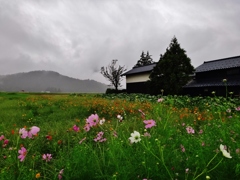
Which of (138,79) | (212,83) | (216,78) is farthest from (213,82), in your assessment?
(138,79)

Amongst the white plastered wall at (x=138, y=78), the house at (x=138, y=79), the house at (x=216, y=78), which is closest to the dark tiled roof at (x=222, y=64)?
the house at (x=216, y=78)

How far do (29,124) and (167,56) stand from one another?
44.8 ft

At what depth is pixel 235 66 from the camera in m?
Answer: 17.4

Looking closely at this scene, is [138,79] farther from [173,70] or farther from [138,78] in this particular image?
[173,70]

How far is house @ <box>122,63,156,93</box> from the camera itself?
2495 cm

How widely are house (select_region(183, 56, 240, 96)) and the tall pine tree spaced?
4.96 ft

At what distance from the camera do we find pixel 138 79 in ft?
86.6

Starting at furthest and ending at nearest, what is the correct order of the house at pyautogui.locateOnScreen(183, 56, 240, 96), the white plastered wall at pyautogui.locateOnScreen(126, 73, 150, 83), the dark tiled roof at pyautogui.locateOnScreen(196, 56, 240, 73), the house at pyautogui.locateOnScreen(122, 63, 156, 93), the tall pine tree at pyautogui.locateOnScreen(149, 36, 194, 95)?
1. the white plastered wall at pyautogui.locateOnScreen(126, 73, 150, 83)
2. the house at pyautogui.locateOnScreen(122, 63, 156, 93)
3. the dark tiled roof at pyautogui.locateOnScreen(196, 56, 240, 73)
4. the tall pine tree at pyautogui.locateOnScreen(149, 36, 194, 95)
5. the house at pyautogui.locateOnScreen(183, 56, 240, 96)

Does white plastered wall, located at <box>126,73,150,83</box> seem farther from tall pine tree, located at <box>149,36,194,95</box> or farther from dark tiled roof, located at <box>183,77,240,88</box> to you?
tall pine tree, located at <box>149,36,194,95</box>

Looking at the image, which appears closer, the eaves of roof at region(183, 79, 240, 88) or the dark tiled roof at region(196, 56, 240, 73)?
the eaves of roof at region(183, 79, 240, 88)

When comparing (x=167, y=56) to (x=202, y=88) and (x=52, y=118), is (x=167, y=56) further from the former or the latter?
(x=52, y=118)

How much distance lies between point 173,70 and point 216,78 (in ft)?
13.6

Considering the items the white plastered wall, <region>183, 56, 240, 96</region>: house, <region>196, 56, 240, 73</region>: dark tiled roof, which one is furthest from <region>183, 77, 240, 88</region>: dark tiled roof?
the white plastered wall

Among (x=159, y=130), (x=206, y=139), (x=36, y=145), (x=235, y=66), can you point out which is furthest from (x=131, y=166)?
(x=235, y=66)
